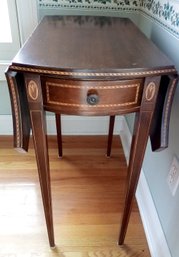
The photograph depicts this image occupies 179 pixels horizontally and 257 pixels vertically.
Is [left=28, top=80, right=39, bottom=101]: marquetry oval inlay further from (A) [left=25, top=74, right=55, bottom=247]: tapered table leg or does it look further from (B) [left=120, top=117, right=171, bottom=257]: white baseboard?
(B) [left=120, top=117, right=171, bottom=257]: white baseboard

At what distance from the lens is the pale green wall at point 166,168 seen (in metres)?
0.82

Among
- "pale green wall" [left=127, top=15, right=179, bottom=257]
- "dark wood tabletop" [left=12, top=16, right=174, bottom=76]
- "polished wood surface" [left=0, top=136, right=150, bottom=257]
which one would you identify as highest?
"dark wood tabletop" [left=12, top=16, right=174, bottom=76]

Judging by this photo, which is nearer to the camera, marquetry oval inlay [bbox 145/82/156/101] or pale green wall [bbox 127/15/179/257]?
marquetry oval inlay [bbox 145/82/156/101]

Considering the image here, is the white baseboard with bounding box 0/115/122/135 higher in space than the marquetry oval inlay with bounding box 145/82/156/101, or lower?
lower

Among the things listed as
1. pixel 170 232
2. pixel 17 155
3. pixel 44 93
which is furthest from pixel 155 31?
pixel 17 155

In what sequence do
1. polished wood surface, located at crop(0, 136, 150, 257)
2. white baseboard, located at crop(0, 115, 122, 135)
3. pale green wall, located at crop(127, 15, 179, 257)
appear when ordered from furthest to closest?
white baseboard, located at crop(0, 115, 122, 135) → polished wood surface, located at crop(0, 136, 150, 257) → pale green wall, located at crop(127, 15, 179, 257)

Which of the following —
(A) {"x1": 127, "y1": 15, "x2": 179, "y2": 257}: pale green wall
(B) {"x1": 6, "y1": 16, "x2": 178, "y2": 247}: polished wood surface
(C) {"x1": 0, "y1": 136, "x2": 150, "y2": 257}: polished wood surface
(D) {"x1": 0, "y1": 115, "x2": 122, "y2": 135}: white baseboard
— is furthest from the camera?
(D) {"x1": 0, "y1": 115, "x2": 122, "y2": 135}: white baseboard

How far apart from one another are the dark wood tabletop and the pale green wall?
4.0 inches

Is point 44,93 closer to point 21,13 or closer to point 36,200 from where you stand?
point 36,200

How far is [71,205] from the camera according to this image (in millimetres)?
1164

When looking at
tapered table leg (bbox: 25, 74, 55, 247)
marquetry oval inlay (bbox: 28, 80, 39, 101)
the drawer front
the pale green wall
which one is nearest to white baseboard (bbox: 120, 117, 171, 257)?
the pale green wall

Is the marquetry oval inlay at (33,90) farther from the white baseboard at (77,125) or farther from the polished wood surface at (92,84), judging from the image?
the white baseboard at (77,125)

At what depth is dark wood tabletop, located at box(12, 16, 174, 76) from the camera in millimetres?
591

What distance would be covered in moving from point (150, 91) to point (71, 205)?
74 cm
